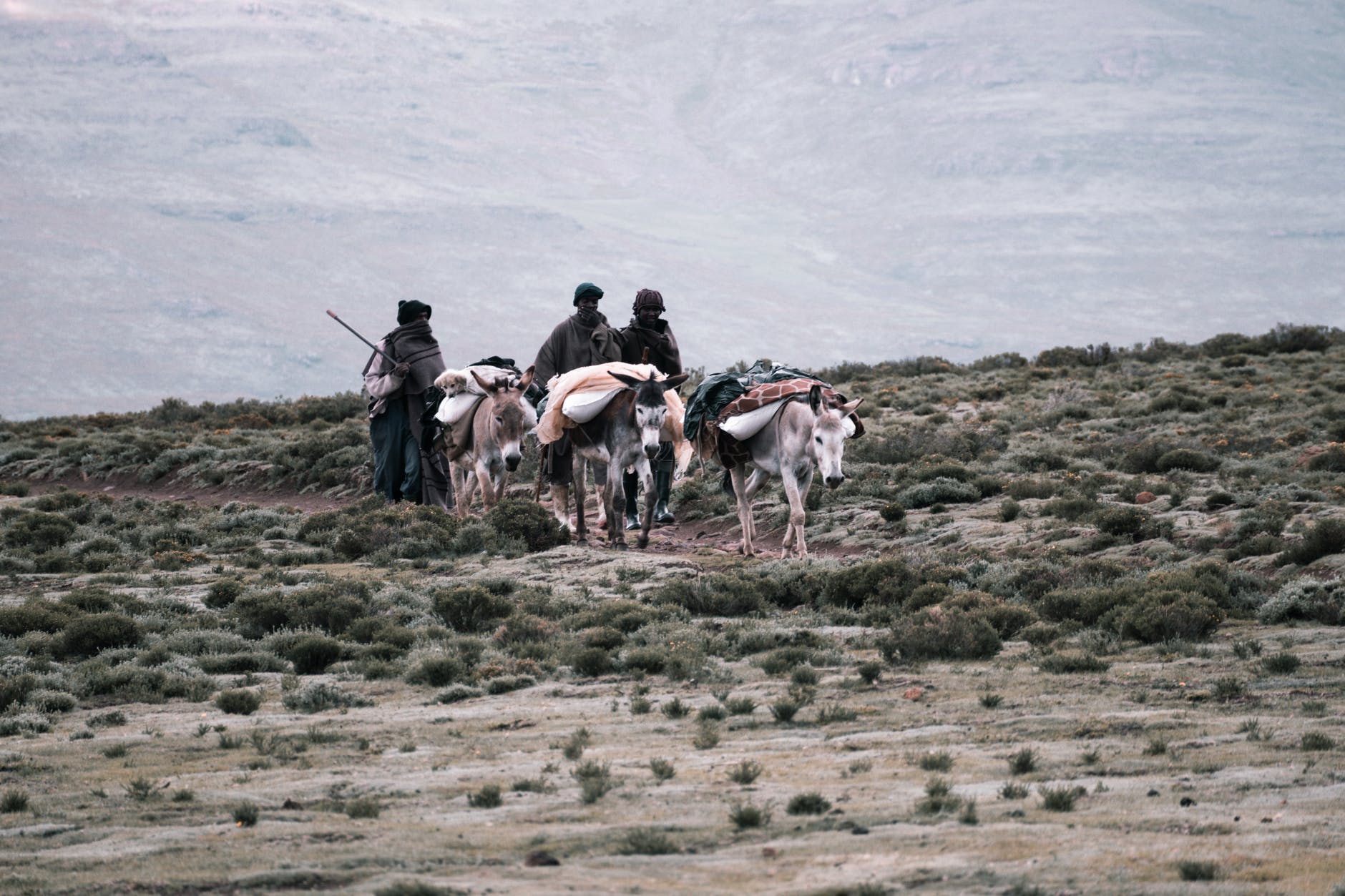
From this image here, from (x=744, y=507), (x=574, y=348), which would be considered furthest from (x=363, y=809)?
(x=574, y=348)

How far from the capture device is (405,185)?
7825 inches

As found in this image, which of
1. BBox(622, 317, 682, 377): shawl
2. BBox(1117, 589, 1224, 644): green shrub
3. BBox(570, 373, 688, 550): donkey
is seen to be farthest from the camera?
BBox(622, 317, 682, 377): shawl

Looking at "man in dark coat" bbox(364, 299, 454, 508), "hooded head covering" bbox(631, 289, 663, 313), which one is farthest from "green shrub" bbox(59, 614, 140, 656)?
"hooded head covering" bbox(631, 289, 663, 313)

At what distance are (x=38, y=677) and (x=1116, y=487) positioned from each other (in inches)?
547

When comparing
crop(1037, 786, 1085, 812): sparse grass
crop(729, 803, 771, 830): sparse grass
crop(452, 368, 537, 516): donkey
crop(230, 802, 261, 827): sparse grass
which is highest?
crop(452, 368, 537, 516): donkey

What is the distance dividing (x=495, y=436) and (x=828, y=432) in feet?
16.4

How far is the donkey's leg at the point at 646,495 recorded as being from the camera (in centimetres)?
1756

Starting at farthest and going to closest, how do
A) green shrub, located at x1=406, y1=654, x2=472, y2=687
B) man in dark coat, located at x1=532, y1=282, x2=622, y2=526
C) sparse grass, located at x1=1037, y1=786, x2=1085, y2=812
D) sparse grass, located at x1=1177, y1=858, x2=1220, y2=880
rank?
man in dark coat, located at x1=532, y1=282, x2=622, y2=526 → green shrub, located at x1=406, y1=654, x2=472, y2=687 → sparse grass, located at x1=1037, y1=786, x2=1085, y2=812 → sparse grass, located at x1=1177, y1=858, x2=1220, y2=880

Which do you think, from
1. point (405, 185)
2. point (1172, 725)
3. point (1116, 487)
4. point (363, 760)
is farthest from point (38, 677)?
point (405, 185)

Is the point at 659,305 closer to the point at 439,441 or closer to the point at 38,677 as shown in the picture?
the point at 439,441

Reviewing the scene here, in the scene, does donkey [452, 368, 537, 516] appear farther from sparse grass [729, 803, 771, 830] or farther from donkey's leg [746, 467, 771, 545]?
sparse grass [729, 803, 771, 830]

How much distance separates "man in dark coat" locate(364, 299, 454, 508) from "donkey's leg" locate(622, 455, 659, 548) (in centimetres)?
392

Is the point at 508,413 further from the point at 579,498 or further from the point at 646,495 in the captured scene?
the point at 646,495

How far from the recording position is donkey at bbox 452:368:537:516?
63.3ft
